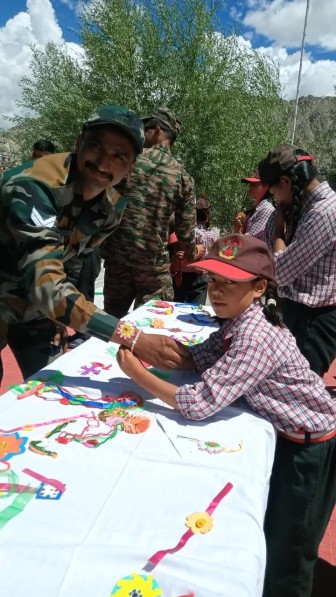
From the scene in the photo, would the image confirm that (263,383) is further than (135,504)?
Yes

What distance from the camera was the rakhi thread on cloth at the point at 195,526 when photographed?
81 centimetres

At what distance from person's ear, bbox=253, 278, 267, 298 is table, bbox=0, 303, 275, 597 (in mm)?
370

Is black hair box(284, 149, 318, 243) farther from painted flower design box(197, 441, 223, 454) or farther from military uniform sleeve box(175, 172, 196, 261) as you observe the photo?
painted flower design box(197, 441, 223, 454)

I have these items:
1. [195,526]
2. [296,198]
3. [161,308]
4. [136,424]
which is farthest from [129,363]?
[296,198]

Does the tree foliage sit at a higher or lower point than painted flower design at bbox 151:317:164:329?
higher

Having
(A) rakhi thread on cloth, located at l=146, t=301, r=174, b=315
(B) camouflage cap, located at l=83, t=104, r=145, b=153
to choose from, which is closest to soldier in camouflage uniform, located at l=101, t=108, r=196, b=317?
(A) rakhi thread on cloth, located at l=146, t=301, r=174, b=315

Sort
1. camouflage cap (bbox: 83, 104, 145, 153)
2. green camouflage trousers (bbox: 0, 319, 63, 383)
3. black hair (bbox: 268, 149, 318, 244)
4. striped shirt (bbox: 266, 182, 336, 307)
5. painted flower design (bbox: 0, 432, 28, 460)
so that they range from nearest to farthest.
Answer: painted flower design (bbox: 0, 432, 28, 460), camouflage cap (bbox: 83, 104, 145, 153), green camouflage trousers (bbox: 0, 319, 63, 383), striped shirt (bbox: 266, 182, 336, 307), black hair (bbox: 268, 149, 318, 244)

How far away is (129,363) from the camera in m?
1.51

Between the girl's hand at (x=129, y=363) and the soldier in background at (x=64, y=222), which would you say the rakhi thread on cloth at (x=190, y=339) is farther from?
the girl's hand at (x=129, y=363)

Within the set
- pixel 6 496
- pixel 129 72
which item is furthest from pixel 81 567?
pixel 129 72

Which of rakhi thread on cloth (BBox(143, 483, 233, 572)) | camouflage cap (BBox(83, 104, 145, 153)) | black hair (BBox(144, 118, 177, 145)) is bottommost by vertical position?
rakhi thread on cloth (BBox(143, 483, 233, 572))

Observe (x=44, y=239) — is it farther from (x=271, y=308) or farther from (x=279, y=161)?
(x=279, y=161)

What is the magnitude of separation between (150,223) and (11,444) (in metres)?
2.08

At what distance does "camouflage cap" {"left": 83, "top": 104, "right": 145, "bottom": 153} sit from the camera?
1.49m
